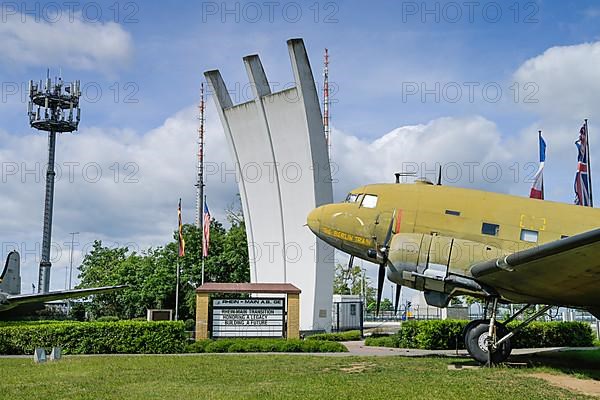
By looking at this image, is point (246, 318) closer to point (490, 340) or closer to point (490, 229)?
point (490, 340)

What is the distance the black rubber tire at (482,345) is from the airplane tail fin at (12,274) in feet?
90.5

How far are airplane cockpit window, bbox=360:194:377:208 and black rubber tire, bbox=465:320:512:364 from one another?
4389 millimetres

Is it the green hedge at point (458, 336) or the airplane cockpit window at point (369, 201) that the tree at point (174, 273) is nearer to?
the green hedge at point (458, 336)

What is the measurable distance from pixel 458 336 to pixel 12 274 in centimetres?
2545

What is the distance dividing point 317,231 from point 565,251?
7.93m

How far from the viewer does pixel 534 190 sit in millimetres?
27781

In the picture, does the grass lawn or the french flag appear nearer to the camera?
the grass lawn

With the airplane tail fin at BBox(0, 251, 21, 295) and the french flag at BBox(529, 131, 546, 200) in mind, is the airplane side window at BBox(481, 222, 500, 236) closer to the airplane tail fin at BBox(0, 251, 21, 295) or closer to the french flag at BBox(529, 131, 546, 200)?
the french flag at BBox(529, 131, 546, 200)

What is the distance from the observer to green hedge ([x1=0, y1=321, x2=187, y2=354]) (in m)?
22.5

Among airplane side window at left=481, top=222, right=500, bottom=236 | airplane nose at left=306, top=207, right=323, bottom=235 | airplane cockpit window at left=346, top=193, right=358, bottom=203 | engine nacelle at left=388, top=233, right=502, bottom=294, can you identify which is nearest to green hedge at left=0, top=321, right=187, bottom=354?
airplane nose at left=306, top=207, right=323, bottom=235

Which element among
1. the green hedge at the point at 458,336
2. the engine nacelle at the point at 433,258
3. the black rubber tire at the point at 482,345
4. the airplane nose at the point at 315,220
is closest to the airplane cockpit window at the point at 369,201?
the airplane nose at the point at 315,220

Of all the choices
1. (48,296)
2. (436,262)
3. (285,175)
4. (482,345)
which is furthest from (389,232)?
(285,175)

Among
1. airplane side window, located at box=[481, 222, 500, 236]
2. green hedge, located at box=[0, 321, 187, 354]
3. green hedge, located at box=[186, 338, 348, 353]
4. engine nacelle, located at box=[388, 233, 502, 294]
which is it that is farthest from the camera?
green hedge, located at box=[186, 338, 348, 353]

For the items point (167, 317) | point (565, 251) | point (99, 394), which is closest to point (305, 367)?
point (99, 394)
